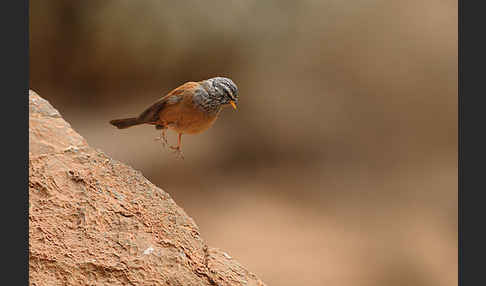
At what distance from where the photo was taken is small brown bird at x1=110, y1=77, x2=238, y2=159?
2.24 metres

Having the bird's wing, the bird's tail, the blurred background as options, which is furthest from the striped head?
the blurred background

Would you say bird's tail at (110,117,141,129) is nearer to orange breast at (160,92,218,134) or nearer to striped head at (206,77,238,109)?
orange breast at (160,92,218,134)

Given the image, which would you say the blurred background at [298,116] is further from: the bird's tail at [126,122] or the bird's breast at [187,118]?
the bird's breast at [187,118]

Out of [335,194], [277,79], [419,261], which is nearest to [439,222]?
[419,261]

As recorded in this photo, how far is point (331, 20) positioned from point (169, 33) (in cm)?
119

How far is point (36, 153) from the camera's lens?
1.99 metres

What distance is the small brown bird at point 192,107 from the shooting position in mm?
2236

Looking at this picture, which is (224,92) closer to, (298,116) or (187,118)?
(187,118)

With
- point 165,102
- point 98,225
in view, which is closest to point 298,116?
point 165,102

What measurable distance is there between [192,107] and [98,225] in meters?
0.63

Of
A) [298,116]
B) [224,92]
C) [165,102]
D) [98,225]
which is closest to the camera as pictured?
[98,225]

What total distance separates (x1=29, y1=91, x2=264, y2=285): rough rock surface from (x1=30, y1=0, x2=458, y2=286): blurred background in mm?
1726

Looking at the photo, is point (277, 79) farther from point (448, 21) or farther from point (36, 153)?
point (36, 153)

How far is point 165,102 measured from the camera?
239 centimetres
